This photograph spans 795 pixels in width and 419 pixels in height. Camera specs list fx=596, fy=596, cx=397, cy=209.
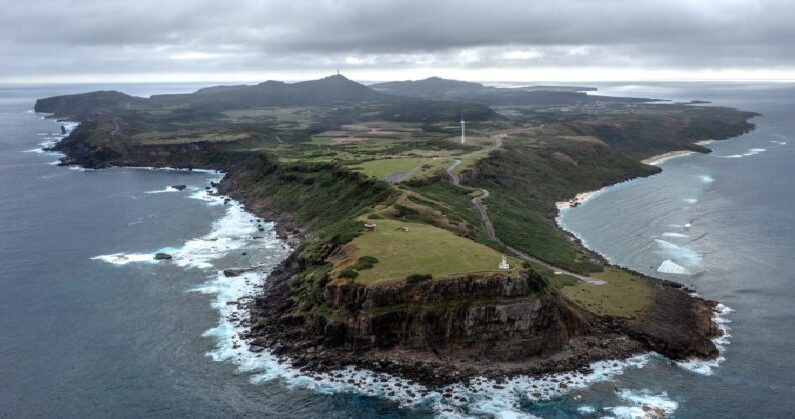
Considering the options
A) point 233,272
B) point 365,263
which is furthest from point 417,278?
point 233,272

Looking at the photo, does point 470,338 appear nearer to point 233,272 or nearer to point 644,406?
point 644,406

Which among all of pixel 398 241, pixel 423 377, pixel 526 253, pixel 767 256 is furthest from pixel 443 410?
pixel 767 256

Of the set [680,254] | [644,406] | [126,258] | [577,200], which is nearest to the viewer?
[644,406]

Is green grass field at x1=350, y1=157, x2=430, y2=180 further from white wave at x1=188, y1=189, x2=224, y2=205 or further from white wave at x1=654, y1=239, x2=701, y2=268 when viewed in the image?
white wave at x1=654, y1=239, x2=701, y2=268

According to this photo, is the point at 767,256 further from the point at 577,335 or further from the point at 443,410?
the point at 443,410

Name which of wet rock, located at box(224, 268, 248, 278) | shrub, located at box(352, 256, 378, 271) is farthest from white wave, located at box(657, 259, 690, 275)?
wet rock, located at box(224, 268, 248, 278)

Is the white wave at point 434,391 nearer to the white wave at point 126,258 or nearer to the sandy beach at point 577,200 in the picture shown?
the white wave at point 126,258
